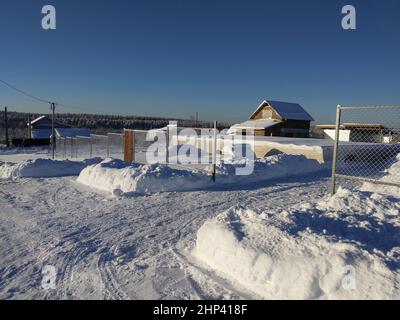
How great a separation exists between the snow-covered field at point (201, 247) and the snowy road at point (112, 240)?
0.8 inches

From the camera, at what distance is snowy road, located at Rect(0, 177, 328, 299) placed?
381cm

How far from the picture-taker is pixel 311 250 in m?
3.86

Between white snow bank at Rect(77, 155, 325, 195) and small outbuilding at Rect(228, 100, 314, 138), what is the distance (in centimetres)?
2302

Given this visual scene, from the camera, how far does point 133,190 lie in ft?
29.8

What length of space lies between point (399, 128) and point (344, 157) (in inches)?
346

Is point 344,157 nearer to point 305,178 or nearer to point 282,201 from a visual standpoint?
point 305,178

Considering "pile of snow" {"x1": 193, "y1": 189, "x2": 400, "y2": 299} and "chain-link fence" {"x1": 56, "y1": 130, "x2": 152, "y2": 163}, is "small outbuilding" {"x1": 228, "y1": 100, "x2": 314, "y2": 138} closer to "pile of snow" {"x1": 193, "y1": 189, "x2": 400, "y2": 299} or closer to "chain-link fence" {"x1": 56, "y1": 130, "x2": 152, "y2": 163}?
"chain-link fence" {"x1": 56, "y1": 130, "x2": 152, "y2": 163}

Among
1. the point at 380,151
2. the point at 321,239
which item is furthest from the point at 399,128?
the point at 380,151

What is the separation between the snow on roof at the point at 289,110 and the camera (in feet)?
120

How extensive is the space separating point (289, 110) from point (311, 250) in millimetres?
36018

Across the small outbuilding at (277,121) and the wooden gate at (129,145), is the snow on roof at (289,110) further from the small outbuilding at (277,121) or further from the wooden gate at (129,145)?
the wooden gate at (129,145)

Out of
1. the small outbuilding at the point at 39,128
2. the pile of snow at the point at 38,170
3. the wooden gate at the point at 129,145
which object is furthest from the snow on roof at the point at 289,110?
the small outbuilding at the point at 39,128

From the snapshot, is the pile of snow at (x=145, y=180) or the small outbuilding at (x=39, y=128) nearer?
the pile of snow at (x=145, y=180)

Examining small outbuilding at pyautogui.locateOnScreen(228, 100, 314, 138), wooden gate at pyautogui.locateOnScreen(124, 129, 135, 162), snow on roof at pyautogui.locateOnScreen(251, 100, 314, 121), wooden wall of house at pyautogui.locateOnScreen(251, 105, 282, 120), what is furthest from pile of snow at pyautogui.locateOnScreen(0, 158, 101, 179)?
snow on roof at pyautogui.locateOnScreen(251, 100, 314, 121)
